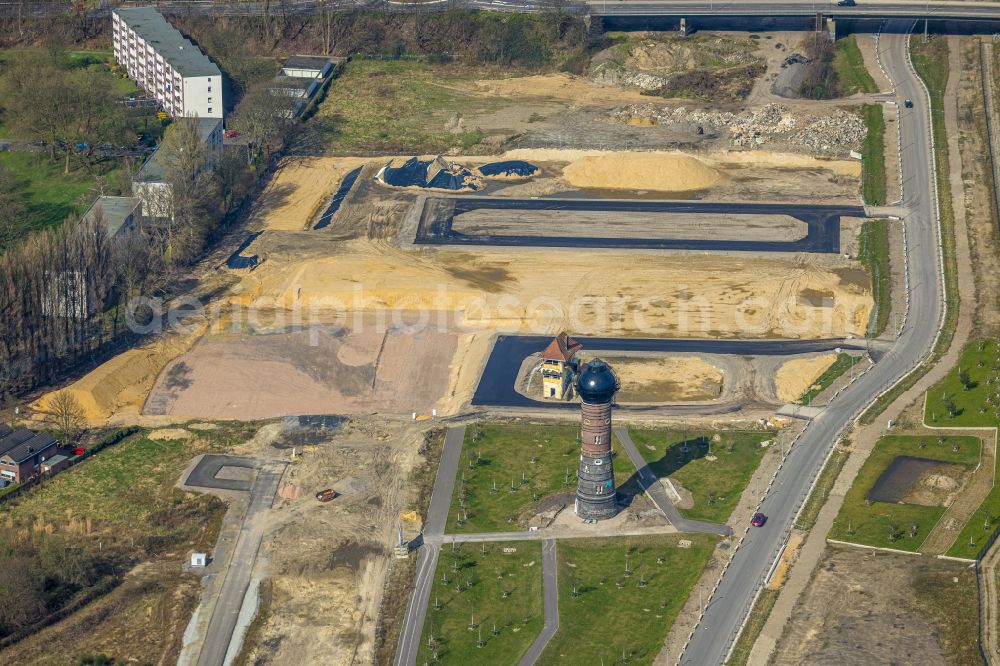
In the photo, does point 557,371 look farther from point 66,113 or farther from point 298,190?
point 66,113

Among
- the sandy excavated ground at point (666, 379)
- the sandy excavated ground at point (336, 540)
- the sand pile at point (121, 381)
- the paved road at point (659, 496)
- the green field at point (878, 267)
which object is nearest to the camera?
the sandy excavated ground at point (336, 540)

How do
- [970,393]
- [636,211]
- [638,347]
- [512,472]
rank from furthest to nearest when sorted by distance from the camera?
[636,211]
[638,347]
[970,393]
[512,472]

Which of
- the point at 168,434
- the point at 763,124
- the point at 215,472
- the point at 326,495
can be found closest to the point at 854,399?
the point at 326,495

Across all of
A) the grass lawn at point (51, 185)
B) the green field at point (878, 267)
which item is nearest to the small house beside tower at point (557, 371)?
the green field at point (878, 267)

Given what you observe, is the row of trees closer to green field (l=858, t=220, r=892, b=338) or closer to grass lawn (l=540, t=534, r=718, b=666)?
green field (l=858, t=220, r=892, b=338)

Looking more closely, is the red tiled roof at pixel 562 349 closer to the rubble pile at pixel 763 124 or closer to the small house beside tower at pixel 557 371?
the small house beside tower at pixel 557 371

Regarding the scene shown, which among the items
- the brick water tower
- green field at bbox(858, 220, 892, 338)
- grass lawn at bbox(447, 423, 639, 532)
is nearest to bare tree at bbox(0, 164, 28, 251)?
grass lawn at bbox(447, 423, 639, 532)
